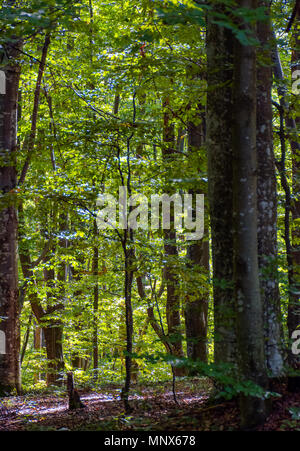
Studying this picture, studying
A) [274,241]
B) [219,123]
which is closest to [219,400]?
[274,241]

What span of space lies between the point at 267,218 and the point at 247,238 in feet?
3.09

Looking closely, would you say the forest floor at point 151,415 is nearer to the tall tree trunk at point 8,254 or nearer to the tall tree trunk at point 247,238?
the tall tree trunk at point 247,238

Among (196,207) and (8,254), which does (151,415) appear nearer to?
(196,207)

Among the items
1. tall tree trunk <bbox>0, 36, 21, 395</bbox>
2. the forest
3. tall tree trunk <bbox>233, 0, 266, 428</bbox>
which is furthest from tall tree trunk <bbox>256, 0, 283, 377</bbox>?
tall tree trunk <bbox>0, 36, 21, 395</bbox>

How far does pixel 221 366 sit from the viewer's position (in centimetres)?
347

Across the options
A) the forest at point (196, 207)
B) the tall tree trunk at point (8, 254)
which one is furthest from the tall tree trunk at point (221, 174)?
the tall tree trunk at point (8, 254)

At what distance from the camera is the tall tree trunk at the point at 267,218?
163 inches

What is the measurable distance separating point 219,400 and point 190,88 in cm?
396

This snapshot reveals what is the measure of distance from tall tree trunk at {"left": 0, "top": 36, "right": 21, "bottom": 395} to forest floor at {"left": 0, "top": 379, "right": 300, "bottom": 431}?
1.13 m

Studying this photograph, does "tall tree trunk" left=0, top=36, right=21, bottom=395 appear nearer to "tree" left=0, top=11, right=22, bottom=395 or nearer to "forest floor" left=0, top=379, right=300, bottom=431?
"tree" left=0, top=11, right=22, bottom=395

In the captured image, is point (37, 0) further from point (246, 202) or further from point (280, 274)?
point (280, 274)

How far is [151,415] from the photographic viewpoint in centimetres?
474

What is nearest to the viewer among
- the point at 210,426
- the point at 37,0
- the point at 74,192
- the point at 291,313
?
the point at 210,426

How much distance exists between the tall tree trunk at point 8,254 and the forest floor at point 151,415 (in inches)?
44.6
